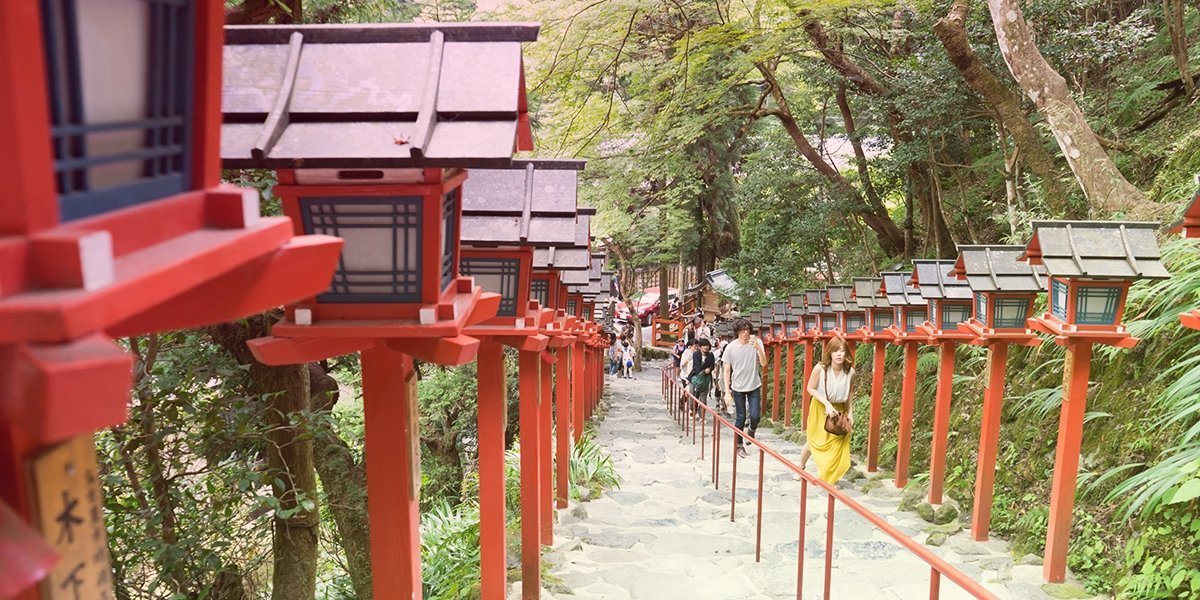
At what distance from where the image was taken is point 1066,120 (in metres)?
8.98

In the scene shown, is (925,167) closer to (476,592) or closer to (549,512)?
(549,512)

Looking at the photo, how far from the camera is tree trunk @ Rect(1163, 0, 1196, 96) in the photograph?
9.89 meters

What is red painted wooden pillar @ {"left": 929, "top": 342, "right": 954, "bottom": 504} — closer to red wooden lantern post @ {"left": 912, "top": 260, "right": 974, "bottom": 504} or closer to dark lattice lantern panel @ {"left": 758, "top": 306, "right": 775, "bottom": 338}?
red wooden lantern post @ {"left": 912, "top": 260, "right": 974, "bottom": 504}

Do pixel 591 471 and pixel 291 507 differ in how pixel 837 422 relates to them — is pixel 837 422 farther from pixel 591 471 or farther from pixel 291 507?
pixel 291 507

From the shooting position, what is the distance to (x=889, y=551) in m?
7.62

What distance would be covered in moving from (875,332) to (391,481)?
1019 centimetres

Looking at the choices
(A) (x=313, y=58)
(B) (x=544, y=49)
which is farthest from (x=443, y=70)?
(B) (x=544, y=49)

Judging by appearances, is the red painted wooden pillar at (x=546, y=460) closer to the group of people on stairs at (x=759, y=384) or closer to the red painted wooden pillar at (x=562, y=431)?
the red painted wooden pillar at (x=562, y=431)

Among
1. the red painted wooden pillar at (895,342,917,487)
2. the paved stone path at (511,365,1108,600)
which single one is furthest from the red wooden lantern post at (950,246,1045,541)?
the red painted wooden pillar at (895,342,917,487)

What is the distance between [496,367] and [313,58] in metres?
3.11

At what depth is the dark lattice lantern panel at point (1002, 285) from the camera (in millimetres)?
8000

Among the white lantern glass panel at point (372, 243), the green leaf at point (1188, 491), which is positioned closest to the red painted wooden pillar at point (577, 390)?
the green leaf at point (1188, 491)

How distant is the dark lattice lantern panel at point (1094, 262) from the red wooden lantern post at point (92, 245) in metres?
6.39

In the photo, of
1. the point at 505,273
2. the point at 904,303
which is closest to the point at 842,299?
the point at 904,303
